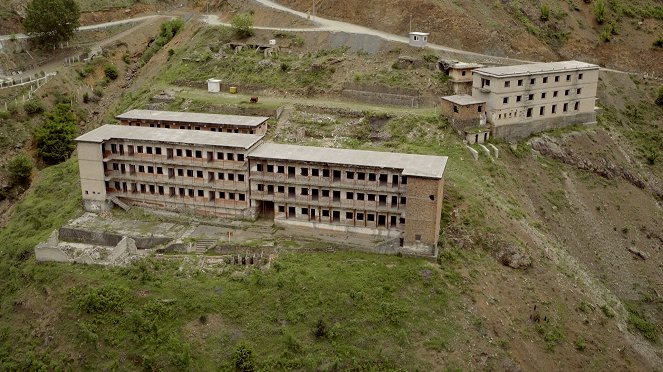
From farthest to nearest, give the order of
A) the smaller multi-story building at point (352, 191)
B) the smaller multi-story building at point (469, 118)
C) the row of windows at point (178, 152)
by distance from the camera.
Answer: the smaller multi-story building at point (469, 118), the row of windows at point (178, 152), the smaller multi-story building at point (352, 191)

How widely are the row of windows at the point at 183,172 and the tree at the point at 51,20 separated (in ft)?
144

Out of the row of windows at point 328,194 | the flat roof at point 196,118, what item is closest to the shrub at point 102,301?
the row of windows at point 328,194

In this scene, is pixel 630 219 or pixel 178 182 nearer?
pixel 178 182

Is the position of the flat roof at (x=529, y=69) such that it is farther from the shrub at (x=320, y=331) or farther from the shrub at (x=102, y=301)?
the shrub at (x=102, y=301)

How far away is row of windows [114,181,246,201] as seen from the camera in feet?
174

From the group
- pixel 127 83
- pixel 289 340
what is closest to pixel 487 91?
pixel 289 340

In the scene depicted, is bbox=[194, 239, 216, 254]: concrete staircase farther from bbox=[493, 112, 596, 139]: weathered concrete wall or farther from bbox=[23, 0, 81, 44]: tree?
bbox=[23, 0, 81, 44]: tree

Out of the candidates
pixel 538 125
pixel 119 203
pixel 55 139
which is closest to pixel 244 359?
pixel 119 203

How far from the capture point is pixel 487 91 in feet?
208

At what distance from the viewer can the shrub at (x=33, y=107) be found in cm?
7706

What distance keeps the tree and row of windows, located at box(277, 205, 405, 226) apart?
2155 inches

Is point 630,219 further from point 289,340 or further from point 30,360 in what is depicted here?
point 30,360

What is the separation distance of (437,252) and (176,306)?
1805 cm

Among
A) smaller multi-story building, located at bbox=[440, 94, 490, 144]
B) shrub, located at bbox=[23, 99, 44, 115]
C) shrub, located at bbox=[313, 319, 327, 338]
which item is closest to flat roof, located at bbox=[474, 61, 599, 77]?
smaller multi-story building, located at bbox=[440, 94, 490, 144]
